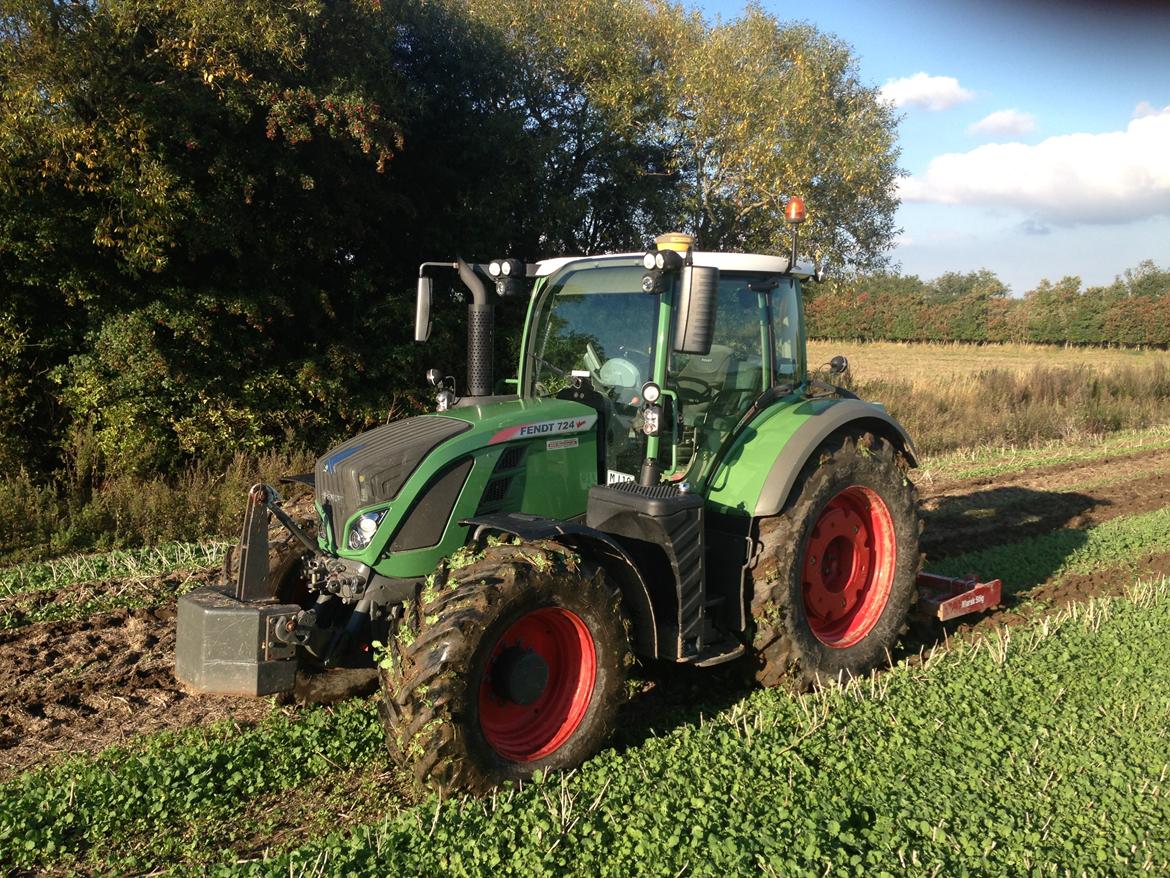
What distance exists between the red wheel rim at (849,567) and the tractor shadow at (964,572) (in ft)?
1.04

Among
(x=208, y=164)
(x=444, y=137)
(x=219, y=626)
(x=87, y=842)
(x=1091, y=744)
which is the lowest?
(x=87, y=842)

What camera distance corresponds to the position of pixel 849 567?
514 cm

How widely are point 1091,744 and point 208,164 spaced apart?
8.48 meters

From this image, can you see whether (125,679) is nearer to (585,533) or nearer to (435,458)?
(435,458)

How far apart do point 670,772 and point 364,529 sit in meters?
1.62

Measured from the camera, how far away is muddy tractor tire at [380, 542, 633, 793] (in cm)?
327

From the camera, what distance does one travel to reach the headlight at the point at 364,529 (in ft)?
12.7

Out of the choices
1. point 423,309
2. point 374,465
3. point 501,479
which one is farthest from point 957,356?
point 374,465

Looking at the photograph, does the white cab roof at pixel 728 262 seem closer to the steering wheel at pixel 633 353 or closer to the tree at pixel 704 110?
the steering wheel at pixel 633 353

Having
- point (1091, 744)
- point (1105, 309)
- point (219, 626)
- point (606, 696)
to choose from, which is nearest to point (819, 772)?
point (606, 696)

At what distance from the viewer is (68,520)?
7.69 m

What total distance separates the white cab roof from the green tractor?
0.7 inches

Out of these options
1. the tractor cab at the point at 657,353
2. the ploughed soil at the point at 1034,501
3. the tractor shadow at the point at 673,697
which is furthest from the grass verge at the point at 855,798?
the ploughed soil at the point at 1034,501

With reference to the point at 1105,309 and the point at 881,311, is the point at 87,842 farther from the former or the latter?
the point at 881,311
